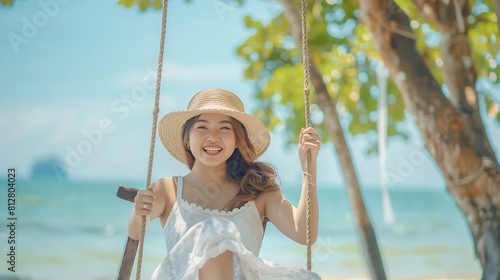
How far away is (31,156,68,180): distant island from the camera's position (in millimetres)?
15677

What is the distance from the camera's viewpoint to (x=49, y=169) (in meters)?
18.1

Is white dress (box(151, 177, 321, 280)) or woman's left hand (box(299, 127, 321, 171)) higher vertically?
woman's left hand (box(299, 127, 321, 171))

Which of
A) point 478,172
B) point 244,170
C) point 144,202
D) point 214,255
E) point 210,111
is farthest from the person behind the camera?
point 478,172

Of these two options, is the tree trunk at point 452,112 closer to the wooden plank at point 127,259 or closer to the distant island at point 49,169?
the wooden plank at point 127,259

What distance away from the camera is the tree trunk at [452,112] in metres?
3.59

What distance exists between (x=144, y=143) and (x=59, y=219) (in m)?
2.24

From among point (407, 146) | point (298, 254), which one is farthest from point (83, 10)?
point (407, 146)

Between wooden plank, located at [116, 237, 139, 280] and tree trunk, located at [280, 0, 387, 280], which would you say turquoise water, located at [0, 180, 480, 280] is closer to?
tree trunk, located at [280, 0, 387, 280]

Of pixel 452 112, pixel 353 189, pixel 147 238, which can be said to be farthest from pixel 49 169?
pixel 452 112

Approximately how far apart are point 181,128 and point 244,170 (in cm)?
23

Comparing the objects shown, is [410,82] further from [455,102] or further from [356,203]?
[356,203]

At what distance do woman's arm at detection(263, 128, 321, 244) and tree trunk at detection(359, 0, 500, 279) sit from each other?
1.67m

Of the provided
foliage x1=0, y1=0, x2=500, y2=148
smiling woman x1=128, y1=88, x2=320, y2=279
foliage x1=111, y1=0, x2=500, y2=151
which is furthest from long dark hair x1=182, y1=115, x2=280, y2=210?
foliage x1=111, y1=0, x2=500, y2=151

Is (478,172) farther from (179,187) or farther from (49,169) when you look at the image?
(49,169)
